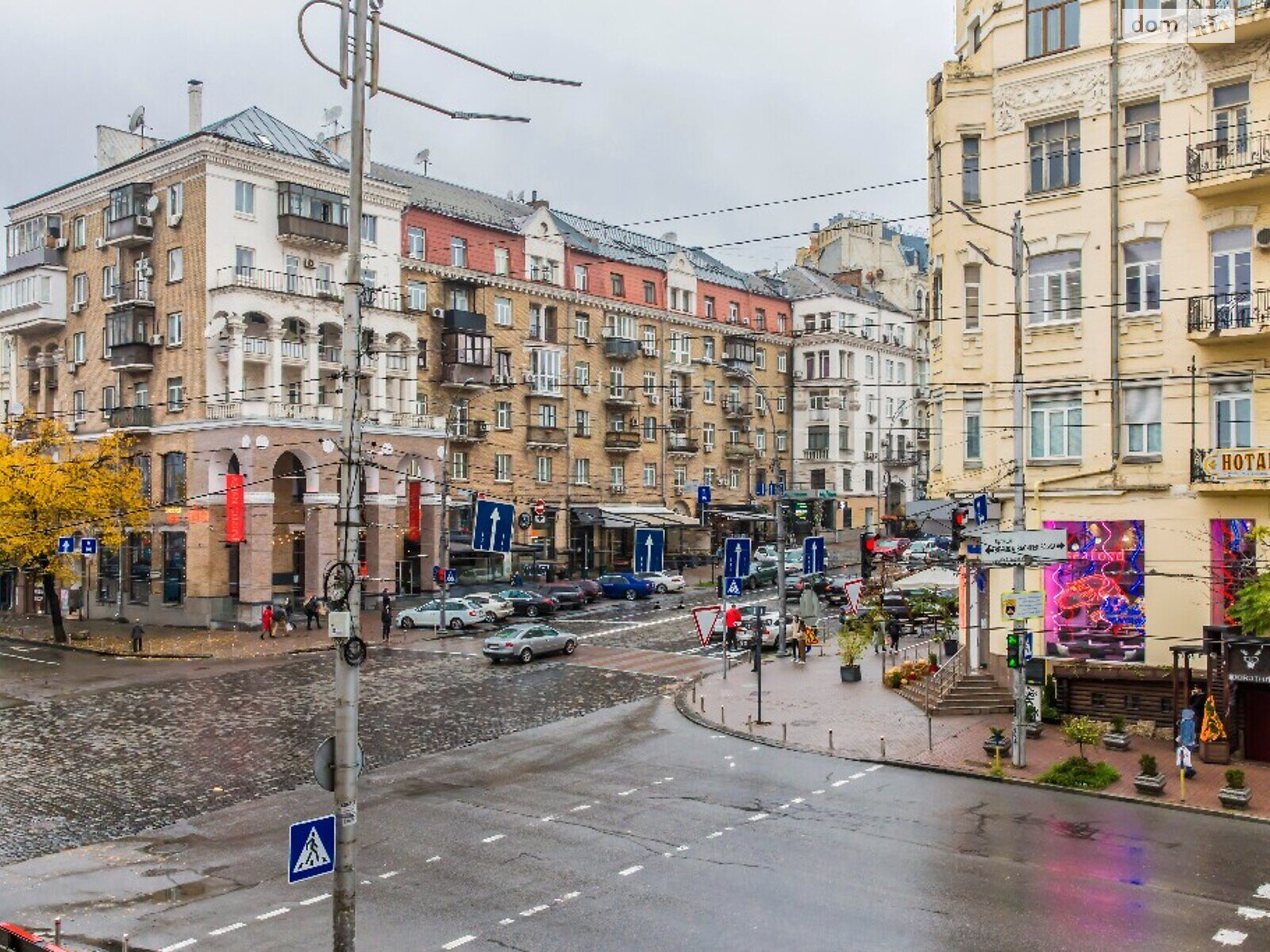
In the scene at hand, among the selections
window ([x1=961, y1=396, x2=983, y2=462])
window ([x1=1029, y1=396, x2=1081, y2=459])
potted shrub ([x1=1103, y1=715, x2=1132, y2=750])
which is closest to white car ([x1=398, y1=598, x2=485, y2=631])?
window ([x1=961, y1=396, x2=983, y2=462])

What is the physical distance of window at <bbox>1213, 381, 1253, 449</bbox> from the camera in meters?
25.8

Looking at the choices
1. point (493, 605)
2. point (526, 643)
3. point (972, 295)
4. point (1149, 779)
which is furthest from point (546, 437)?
point (1149, 779)

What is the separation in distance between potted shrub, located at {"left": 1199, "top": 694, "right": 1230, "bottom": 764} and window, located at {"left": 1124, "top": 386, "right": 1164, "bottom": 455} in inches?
238

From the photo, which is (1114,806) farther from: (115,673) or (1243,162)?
(115,673)

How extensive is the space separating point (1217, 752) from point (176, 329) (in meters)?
44.9

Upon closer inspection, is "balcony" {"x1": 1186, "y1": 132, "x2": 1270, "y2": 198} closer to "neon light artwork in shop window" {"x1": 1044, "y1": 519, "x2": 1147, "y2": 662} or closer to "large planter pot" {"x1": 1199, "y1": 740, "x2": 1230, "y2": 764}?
"neon light artwork in shop window" {"x1": 1044, "y1": 519, "x2": 1147, "y2": 662}

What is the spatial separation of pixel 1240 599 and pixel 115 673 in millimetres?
33466

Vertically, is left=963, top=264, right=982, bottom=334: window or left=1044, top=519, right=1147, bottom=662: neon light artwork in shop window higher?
left=963, top=264, right=982, bottom=334: window

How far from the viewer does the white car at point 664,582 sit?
2399 inches

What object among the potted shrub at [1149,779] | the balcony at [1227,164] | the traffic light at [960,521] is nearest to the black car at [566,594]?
the traffic light at [960,521]

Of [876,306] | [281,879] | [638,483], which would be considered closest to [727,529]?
[638,483]

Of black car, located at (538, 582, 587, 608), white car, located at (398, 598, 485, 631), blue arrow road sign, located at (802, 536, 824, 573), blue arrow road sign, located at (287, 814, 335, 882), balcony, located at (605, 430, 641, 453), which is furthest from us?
balcony, located at (605, 430, 641, 453)

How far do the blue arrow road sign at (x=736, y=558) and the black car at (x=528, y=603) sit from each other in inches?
740

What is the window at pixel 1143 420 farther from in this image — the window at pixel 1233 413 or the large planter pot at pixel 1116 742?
the large planter pot at pixel 1116 742
